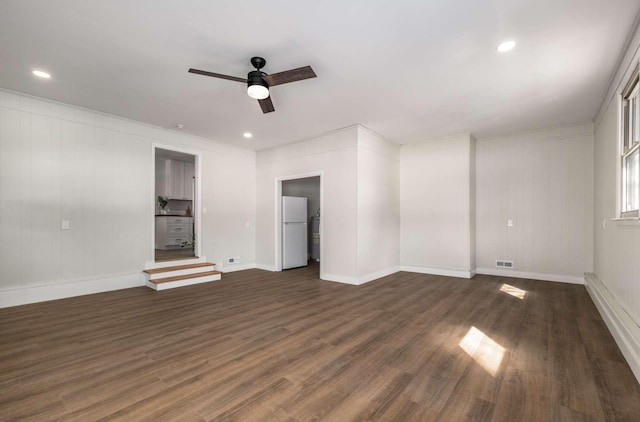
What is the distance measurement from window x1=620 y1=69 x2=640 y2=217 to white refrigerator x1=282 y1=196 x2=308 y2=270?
543cm

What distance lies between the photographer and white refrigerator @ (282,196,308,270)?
6664 mm

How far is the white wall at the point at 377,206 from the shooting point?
531 centimetres

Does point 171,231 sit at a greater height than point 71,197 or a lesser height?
lesser

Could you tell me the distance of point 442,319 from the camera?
3434mm

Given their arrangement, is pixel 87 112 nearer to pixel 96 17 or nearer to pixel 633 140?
pixel 96 17

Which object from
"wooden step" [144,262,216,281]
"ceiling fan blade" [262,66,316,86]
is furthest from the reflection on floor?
"ceiling fan blade" [262,66,316,86]

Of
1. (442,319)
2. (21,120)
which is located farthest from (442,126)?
(21,120)

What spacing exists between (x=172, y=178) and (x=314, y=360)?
7.82 metres

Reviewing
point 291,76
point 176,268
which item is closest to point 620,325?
point 291,76

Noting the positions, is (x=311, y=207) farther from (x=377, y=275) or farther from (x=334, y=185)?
(x=377, y=275)

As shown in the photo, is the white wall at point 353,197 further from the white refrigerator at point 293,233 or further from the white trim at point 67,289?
the white trim at point 67,289

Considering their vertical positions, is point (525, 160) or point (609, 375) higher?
point (525, 160)

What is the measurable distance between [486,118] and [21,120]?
280 inches

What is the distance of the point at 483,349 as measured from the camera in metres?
2.65
